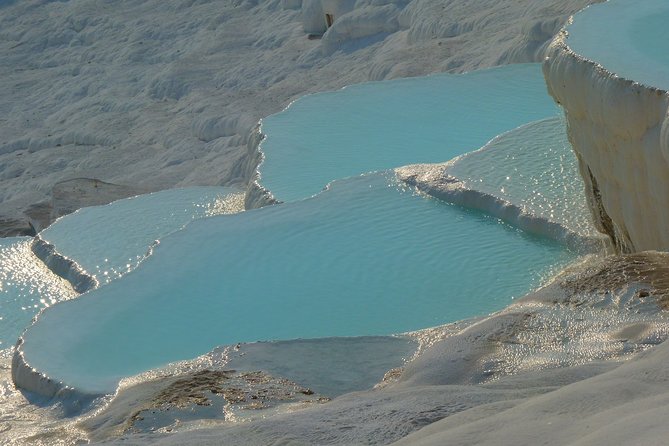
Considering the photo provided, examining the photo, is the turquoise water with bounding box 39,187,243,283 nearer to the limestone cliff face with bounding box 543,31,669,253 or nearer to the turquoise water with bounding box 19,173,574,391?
the turquoise water with bounding box 19,173,574,391

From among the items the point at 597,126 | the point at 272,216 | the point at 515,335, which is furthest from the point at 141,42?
the point at 515,335

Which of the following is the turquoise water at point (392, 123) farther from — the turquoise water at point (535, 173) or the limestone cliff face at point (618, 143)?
the limestone cliff face at point (618, 143)

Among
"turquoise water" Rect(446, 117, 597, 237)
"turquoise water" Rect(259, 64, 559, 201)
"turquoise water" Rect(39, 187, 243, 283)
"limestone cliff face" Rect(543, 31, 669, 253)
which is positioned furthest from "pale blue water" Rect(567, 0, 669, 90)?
"turquoise water" Rect(39, 187, 243, 283)

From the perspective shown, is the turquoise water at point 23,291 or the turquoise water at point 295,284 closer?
the turquoise water at point 295,284

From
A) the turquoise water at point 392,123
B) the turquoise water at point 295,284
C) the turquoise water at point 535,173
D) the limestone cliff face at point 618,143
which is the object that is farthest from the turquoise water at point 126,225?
the limestone cliff face at point 618,143

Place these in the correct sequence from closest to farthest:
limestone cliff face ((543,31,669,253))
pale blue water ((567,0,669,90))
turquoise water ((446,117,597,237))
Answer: limestone cliff face ((543,31,669,253)) → pale blue water ((567,0,669,90)) → turquoise water ((446,117,597,237))

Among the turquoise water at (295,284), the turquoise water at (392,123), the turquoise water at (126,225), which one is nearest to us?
the turquoise water at (295,284)

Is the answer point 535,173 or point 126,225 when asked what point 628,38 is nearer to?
point 535,173
